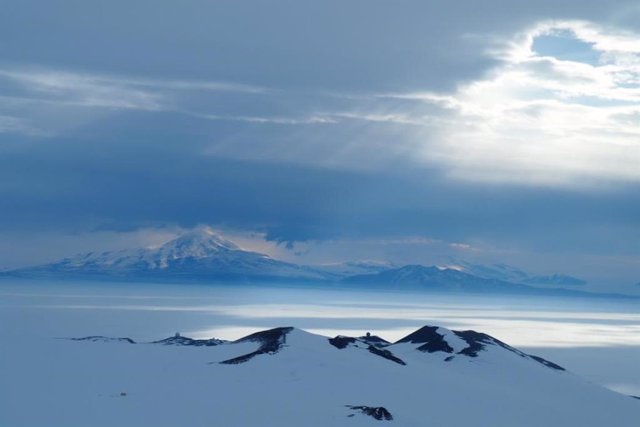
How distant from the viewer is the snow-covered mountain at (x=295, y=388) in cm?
5344

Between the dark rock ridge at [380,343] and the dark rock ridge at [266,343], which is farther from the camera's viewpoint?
the dark rock ridge at [380,343]

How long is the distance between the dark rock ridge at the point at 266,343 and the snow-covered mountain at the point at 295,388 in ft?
0.58

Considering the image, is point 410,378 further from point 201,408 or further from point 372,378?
point 201,408

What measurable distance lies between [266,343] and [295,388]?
15.7 metres

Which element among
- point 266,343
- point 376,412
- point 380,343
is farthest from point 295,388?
point 380,343

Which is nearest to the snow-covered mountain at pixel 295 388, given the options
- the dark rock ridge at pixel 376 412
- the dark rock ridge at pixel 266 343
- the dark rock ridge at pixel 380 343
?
the dark rock ridge at pixel 376 412

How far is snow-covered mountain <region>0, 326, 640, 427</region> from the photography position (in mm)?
53438

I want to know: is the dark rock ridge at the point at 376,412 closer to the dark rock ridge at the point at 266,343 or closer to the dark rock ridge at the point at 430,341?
the dark rock ridge at the point at 266,343

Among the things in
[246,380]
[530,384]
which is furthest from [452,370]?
[246,380]

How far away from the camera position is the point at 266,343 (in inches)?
3012

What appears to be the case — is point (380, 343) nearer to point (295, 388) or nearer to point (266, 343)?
point (266, 343)

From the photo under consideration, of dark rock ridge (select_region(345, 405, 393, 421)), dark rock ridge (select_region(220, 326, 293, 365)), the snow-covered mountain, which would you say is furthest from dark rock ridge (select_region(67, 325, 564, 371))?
dark rock ridge (select_region(345, 405, 393, 421))

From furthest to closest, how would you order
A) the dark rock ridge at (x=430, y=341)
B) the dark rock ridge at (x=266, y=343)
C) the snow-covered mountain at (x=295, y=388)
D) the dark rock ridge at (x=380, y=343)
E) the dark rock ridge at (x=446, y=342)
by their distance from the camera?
1. the dark rock ridge at (x=430, y=341)
2. the dark rock ridge at (x=446, y=342)
3. the dark rock ridge at (x=380, y=343)
4. the dark rock ridge at (x=266, y=343)
5. the snow-covered mountain at (x=295, y=388)

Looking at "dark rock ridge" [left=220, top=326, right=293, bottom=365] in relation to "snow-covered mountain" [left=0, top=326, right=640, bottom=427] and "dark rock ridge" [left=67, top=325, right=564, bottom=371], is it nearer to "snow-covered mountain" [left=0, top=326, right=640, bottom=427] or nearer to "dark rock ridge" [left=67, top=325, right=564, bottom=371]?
"dark rock ridge" [left=67, top=325, right=564, bottom=371]
